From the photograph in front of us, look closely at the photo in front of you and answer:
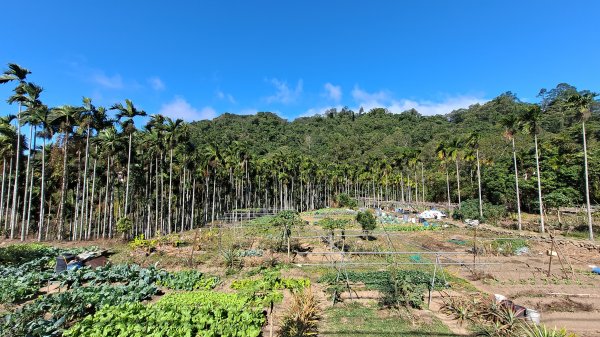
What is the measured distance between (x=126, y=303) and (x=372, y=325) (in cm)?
774

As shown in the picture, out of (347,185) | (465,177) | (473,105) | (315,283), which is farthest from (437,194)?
(473,105)

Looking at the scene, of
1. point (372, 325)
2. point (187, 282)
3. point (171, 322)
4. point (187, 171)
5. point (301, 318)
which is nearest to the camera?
point (171, 322)

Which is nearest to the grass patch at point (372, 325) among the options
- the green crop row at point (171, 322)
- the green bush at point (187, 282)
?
the green crop row at point (171, 322)

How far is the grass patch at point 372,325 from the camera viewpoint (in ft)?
30.8

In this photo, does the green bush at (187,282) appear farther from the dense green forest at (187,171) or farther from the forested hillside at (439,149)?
the forested hillside at (439,149)

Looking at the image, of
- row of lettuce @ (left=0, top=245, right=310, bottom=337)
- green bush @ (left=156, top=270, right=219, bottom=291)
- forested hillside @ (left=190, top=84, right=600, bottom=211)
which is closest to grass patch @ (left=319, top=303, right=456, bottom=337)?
row of lettuce @ (left=0, top=245, right=310, bottom=337)

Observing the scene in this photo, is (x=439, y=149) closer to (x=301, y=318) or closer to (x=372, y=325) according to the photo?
(x=372, y=325)

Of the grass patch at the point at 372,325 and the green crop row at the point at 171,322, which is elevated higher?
the green crop row at the point at 171,322

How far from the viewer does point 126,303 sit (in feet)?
29.9

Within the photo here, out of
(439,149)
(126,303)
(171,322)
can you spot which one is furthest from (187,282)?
(439,149)

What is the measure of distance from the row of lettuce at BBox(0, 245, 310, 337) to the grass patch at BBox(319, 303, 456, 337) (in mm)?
2234

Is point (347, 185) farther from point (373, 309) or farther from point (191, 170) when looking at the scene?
point (373, 309)

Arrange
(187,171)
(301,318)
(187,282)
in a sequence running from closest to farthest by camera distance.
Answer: (301,318) < (187,282) < (187,171)

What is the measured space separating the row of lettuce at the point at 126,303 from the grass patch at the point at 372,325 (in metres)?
2.23
